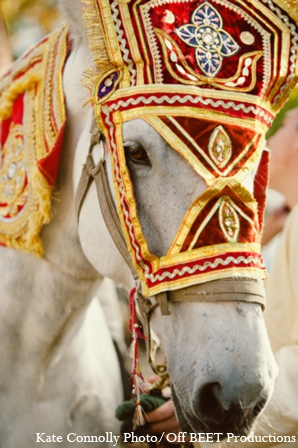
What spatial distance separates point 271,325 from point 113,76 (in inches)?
57.9

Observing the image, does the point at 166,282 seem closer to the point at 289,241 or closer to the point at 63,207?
the point at 63,207

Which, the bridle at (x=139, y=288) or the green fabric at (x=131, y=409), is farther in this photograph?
the green fabric at (x=131, y=409)

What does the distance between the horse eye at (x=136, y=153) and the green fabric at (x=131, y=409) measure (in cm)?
109

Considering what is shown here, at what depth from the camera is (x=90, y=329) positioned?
259 cm

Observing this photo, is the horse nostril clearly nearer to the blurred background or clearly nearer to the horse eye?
the horse eye

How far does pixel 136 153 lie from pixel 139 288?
413mm

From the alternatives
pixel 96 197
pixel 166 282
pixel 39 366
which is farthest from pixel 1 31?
pixel 166 282

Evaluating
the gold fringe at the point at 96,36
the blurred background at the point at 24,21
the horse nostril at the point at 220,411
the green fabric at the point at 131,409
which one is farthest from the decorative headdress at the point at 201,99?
the blurred background at the point at 24,21

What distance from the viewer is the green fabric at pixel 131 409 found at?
2.33 m

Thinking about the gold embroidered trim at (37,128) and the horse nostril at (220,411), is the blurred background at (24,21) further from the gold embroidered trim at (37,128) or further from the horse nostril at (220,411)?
the horse nostril at (220,411)

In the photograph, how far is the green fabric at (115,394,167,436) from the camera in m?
2.33

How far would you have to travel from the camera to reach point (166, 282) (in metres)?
1.63

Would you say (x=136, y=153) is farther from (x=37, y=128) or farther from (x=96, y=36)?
(x=37, y=128)

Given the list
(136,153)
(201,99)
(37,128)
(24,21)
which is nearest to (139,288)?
(136,153)
